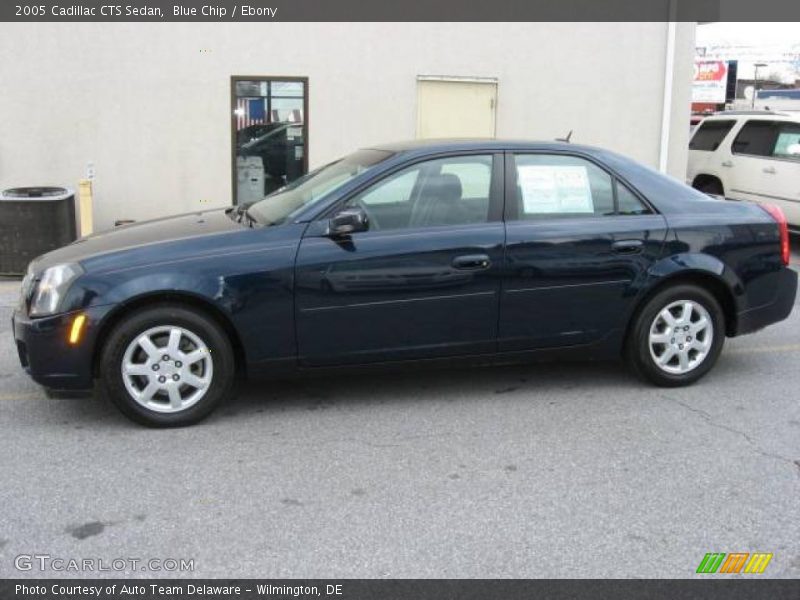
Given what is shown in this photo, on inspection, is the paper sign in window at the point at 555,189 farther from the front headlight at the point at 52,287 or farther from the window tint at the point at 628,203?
the front headlight at the point at 52,287

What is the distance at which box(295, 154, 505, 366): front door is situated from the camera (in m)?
4.63

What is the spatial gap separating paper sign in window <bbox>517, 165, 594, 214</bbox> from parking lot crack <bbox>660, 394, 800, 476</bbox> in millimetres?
1280

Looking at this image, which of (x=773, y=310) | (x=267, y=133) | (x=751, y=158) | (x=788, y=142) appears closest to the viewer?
(x=773, y=310)

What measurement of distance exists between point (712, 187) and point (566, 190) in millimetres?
8289

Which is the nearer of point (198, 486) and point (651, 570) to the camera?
point (651, 570)

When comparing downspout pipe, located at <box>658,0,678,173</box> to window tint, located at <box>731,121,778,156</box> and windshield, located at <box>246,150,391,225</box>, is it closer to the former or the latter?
window tint, located at <box>731,121,778,156</box>

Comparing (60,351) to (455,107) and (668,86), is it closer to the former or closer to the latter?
(455,107)

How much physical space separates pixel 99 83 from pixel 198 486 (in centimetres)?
743

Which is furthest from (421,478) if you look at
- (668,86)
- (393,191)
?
(668,86)

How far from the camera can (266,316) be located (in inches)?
180

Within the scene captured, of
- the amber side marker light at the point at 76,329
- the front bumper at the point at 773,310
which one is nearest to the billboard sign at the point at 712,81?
the front bumper at the point at 773,310

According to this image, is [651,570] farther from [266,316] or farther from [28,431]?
[28,431]

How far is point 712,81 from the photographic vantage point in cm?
4266
